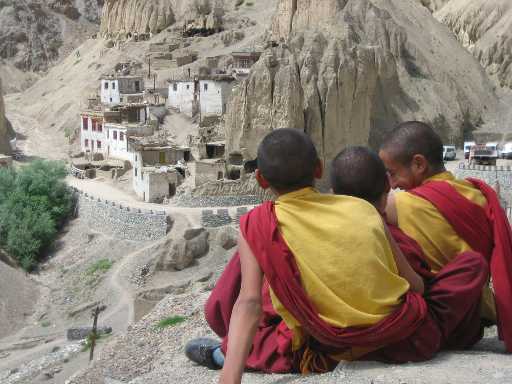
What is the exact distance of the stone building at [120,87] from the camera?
4469 cm

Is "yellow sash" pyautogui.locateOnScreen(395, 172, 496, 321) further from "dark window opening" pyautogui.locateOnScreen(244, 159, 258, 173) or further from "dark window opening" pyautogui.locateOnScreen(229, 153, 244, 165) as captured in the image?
"dark window opening" pyautogui.locateOnScreen(229, 153, 244, 165)

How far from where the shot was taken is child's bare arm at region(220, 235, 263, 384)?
5273 mm

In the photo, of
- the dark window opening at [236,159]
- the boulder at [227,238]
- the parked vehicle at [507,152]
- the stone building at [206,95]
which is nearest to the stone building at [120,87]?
the stone building at [206,95]

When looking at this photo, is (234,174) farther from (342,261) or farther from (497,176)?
(342,261)

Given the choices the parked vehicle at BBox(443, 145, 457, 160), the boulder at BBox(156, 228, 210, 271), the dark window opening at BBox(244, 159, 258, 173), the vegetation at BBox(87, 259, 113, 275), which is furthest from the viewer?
the parked vehicle at BBox(443, 145, 457, 160)

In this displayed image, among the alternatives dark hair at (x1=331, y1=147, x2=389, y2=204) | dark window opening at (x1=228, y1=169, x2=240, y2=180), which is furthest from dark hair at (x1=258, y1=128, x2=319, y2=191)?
dark window opening at (x1=228, y1=169, x2=240, y2=180)

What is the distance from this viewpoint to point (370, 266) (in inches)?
216

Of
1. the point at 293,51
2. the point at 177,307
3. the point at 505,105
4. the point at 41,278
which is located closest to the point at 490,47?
the point at 505,105

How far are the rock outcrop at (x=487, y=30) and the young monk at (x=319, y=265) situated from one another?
140 ft

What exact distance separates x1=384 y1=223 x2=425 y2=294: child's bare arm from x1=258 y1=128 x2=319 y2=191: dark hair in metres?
0.63

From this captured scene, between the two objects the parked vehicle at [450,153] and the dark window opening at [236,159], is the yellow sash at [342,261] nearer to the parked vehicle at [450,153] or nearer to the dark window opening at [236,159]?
the dark window opening at [236,159]

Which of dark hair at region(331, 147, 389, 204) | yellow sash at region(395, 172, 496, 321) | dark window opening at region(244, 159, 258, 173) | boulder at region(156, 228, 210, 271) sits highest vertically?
dark hair at region(331, 147, 389, 204)

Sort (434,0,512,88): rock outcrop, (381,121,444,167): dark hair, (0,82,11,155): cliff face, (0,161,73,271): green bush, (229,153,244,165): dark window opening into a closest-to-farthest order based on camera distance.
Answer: (381,121,444,167): dark hair
(0,161,73,271): green bush
(229,153,244,165): dark window opening
(0,82,11,155): cliff face
(434,0,512,88): rock outcrop

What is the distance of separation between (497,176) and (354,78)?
6.65 metres
